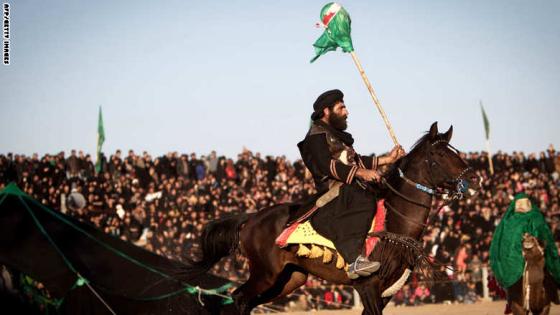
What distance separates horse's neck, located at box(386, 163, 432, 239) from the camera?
9.30m

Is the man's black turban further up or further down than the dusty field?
further up

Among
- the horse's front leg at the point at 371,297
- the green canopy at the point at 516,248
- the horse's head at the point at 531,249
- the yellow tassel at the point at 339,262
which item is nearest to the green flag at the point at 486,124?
the green canopy at the point at 516,248

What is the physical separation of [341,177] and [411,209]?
92cm

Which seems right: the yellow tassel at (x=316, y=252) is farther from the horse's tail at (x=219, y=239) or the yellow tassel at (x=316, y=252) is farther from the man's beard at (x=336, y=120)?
the man's beard at (x=336, y=120)

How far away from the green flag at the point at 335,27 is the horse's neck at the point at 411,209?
2277 millimetres

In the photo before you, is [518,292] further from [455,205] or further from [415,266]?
[455,205]

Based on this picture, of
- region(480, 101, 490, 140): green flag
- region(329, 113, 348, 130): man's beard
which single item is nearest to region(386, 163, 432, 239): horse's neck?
region(329, 113, 348, 130): man's beard

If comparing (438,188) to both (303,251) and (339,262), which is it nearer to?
(339,262)

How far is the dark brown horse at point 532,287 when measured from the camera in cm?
1227

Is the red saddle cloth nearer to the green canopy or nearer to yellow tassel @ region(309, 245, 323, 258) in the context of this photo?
yellow tassel @ region(309, 245, 323, 258)

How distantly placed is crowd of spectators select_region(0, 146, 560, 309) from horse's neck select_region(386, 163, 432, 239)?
32.7 ft

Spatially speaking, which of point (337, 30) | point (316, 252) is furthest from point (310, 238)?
point (337, 30)

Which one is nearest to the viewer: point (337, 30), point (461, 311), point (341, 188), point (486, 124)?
point (341, 188)

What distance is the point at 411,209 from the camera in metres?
9.35
